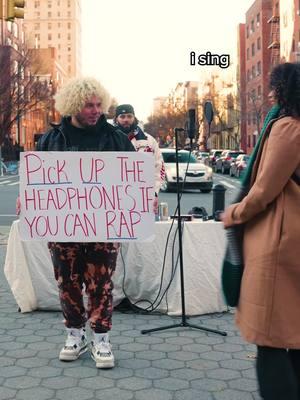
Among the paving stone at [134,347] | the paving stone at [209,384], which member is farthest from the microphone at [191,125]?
the paving stone at [209,384]

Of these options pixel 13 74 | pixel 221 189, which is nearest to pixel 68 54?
pixel 13 74

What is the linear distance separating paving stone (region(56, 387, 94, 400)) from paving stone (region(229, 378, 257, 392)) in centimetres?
90

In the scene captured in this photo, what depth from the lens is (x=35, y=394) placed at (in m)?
3.58

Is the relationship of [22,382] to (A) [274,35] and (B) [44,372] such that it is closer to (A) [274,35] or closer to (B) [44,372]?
(B) [44,372]

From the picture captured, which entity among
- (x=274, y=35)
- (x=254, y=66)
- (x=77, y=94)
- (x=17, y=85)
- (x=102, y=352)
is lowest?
(x=102, y=352)

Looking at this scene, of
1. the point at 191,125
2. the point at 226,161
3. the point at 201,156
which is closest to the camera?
the point at 191,125

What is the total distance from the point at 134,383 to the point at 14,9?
11.0 meters

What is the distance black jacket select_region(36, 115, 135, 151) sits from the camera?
4145 millimetres

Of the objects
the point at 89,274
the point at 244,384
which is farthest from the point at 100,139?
the point at 244,384

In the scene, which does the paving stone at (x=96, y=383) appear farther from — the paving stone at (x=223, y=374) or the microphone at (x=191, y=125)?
the microphone at (x=191, y=125)

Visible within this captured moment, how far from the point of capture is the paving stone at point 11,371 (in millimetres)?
3920

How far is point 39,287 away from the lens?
545cm

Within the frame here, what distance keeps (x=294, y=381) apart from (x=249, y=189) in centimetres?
91

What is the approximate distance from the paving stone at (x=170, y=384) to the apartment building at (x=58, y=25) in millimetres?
169070
